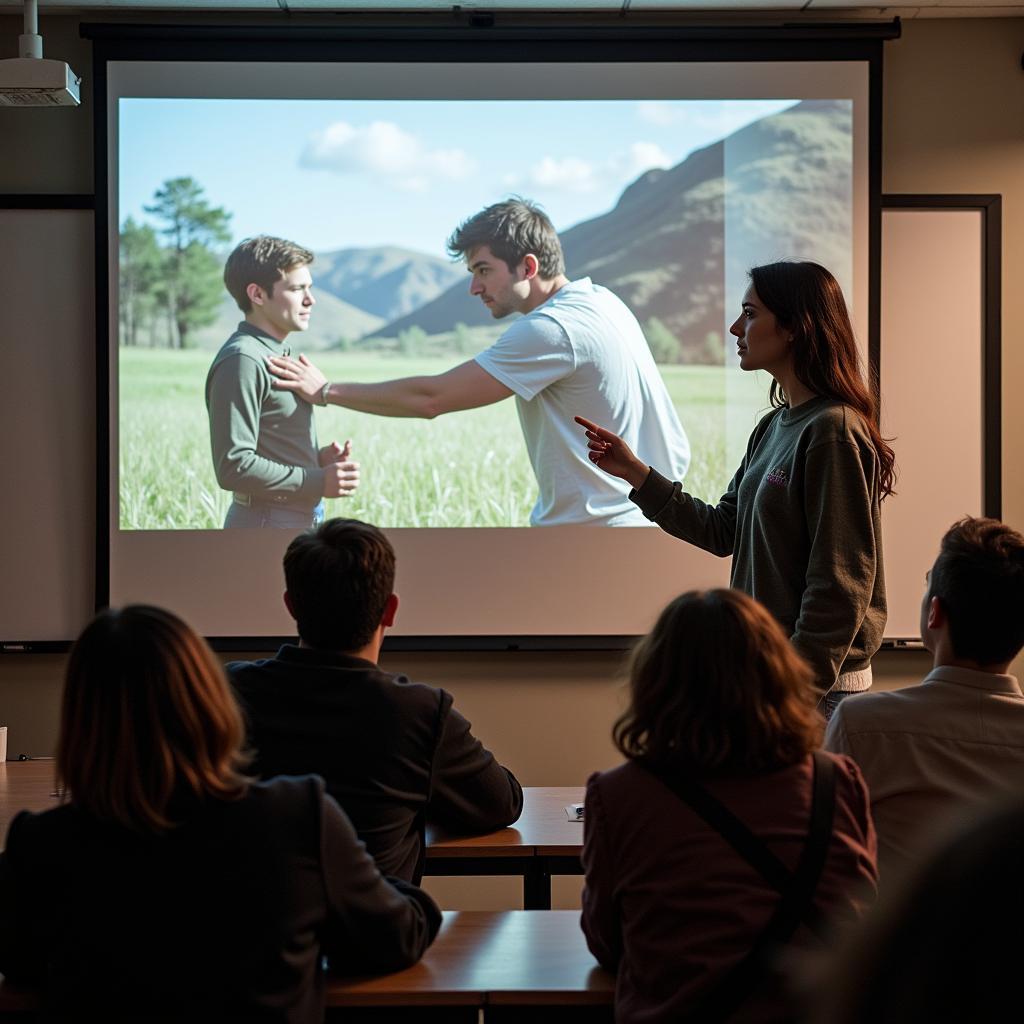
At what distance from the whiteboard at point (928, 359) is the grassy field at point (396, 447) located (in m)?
0.50

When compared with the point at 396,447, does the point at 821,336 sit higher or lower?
higher

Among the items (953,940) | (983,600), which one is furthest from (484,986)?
(953,940)

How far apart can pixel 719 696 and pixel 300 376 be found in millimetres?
2781

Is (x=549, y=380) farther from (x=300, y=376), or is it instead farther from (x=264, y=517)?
(x=264, y=517)

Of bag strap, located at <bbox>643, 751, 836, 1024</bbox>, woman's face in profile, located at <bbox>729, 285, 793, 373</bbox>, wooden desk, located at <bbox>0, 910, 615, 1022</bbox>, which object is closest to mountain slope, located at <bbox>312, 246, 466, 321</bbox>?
woman's face in profile, located at <bbox>729, 285, 793, 373</bbox>

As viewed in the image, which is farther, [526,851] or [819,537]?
[819,537]

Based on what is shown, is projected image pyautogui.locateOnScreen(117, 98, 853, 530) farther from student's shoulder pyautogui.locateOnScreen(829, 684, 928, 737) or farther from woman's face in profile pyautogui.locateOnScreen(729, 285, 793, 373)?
student's shoulder pyautogui.locateOnScreen(829, 684, 928, 737)

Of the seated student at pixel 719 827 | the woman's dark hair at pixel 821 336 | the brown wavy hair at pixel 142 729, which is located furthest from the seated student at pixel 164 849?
the woman's dark hair at pixel 821 336

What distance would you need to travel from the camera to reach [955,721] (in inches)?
68.1

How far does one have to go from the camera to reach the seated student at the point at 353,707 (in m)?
1.81

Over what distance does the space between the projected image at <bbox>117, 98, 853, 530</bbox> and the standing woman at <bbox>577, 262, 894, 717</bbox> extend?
4.40 feet

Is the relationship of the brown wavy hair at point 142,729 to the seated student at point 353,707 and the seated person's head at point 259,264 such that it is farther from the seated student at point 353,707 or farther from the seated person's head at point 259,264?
the seated person's head at point 259,264

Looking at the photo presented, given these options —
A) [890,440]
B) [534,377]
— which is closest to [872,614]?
[890,440]

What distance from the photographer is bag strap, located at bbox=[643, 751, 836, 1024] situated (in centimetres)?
139
